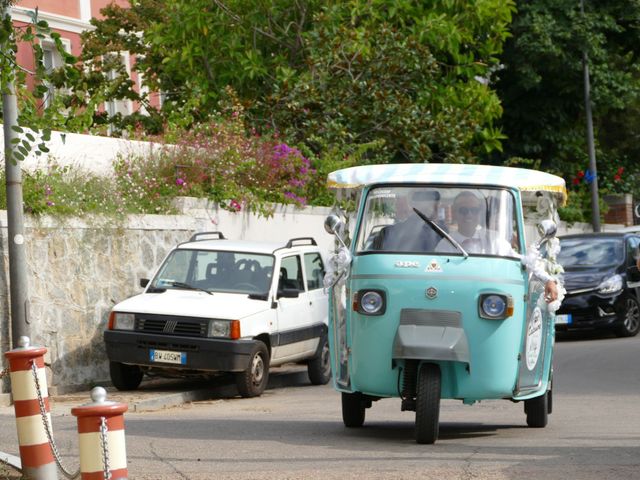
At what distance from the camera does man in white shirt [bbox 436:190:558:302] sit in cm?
1113

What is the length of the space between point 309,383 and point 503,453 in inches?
352

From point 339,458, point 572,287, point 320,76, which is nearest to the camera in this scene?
point 339,458

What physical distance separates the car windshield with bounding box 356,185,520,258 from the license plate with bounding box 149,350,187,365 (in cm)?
481

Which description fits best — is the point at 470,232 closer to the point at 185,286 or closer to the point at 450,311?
the point at 450,311

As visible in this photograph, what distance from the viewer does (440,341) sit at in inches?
419

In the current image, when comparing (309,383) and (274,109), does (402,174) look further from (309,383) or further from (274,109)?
(274,109)

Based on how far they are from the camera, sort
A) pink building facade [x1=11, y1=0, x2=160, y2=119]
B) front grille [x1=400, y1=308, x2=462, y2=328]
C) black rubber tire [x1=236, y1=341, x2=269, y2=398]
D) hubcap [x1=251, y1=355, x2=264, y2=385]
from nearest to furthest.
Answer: front grille [x1=400, y1=308, x2=462, y2=328]
black rubber tire [x1=236, y1=341, x2=269, y2=398]
hubcap [x1=251, y1=355, x2=264, y2=385]
pink building facade [x1=11, y1=0, x2=160, y2=119]

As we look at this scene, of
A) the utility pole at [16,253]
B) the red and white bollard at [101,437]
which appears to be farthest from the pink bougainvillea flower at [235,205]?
the red and white bollard at [101,437]

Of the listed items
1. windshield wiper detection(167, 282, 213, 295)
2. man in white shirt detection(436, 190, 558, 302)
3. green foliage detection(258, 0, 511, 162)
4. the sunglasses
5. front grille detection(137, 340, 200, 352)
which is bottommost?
front grille detection(137, 340, 200, 352)

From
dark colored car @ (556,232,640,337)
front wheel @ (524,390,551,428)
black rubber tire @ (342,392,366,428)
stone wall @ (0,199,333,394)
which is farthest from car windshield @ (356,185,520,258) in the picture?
dark colored car @ (556,232,640,337)

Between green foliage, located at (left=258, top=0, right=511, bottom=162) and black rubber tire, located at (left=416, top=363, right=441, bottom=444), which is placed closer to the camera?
black rubber tire, located at (left=416, top=363, right=441, bottom=444)

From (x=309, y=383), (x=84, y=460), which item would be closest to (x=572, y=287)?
(x=309, y=383)

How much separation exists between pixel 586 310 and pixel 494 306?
41.8 ft

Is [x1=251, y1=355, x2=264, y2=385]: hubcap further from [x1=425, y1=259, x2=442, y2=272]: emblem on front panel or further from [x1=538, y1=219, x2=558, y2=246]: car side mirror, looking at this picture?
[x1=425, y1=259, x2=442, y2=272]: emblem on front panel
